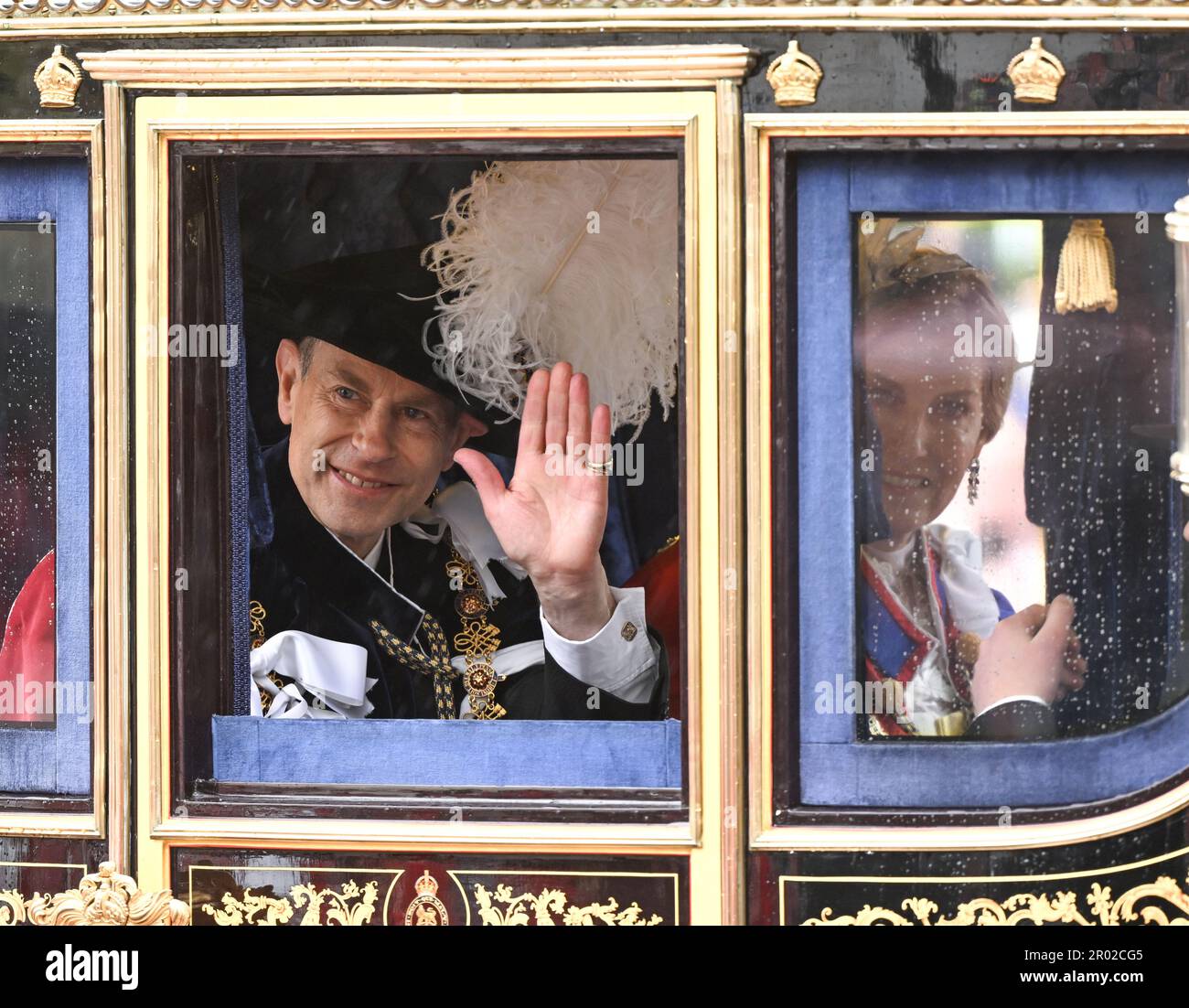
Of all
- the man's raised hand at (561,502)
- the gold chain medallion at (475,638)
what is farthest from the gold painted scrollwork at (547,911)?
the man's raised hand at (561,502)

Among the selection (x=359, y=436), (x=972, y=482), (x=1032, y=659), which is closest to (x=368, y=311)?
(x=359, y=436)

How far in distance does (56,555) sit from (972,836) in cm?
300

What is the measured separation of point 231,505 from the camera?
14.1ft

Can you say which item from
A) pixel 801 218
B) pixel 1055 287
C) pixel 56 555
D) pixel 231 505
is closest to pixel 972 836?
pixel 1055 287

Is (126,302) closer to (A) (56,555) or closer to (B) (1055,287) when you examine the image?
(A) (56,555)

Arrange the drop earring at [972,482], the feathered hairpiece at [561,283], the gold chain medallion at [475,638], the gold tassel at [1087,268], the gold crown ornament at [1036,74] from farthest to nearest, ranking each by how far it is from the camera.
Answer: the gold chain medallion at [475,638] < the feathered hairpiece at [561,283] < the drop earring at [972,482] < the gold tassel at [1087,268] < the gold crown ornament at [1036,74]

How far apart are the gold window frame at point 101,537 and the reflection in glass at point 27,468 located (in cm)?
17

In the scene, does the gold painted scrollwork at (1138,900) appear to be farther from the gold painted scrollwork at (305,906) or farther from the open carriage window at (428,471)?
the gold painted scrollwork at (305,906)

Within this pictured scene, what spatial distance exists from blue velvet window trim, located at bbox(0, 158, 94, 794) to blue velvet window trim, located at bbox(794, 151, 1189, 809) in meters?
2.24

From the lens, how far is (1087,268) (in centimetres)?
403

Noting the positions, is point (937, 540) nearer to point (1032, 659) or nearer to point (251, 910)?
point (1032, 659)

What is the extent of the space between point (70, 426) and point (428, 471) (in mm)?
1153

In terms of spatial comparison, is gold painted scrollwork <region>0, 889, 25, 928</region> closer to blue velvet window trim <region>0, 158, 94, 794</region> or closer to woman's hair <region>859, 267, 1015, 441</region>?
blue velvet window trim <region>0, 158, 94, 794</region>

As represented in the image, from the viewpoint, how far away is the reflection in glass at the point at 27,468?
165 inches
